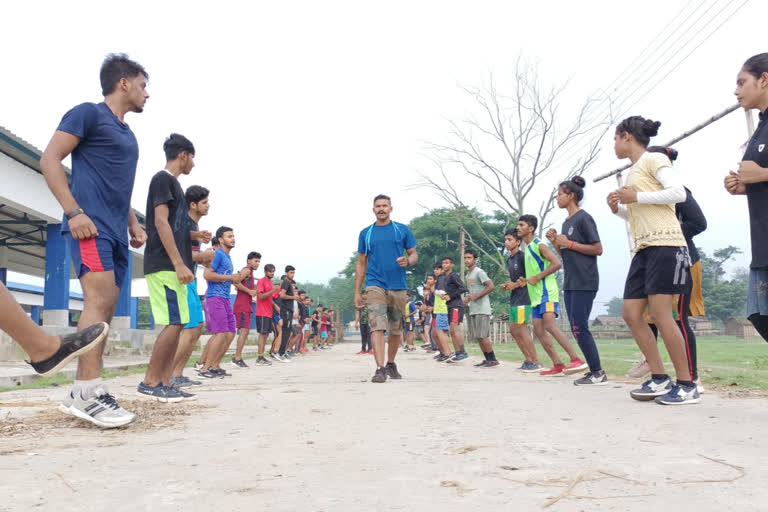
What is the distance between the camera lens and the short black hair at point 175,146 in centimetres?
505

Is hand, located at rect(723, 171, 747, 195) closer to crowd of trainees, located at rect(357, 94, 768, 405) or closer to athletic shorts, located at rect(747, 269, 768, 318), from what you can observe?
crowd of trainees, located at rect(357, 94, 768, 405)

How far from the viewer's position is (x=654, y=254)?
14.5 ft

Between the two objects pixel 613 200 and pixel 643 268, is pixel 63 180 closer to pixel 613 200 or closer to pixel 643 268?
pixel 613 200

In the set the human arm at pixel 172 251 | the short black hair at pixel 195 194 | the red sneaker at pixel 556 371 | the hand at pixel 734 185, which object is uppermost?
the short black hair at pixel 195 194

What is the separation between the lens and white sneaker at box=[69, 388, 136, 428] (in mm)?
3318

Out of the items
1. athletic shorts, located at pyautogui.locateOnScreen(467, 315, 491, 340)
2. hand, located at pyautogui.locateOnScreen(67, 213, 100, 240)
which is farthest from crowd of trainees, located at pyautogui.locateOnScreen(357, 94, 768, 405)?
hand, located at pyautogui.locateOnScreen(67, 213, 100, 240)

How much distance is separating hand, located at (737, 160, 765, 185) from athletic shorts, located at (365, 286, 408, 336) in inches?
150

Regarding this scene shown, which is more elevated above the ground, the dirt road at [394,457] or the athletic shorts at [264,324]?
the athletic shorts at [264,324]

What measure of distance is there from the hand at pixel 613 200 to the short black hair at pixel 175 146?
3.41 meters

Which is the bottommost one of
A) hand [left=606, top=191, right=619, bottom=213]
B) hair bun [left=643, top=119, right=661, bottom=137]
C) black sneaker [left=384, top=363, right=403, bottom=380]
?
black sneaker [left=384, top=363, right=403, bottom=380]

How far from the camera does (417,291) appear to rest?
57125mm

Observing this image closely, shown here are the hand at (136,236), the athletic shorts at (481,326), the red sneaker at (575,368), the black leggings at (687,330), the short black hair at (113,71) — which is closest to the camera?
the short black hair at (113,71)

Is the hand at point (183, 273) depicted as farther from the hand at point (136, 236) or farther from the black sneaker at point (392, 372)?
the black sneaker at point (392, 372)

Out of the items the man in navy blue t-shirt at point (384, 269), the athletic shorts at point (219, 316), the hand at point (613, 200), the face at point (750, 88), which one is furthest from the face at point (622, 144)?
the athletic shorts at point (219, 316)
